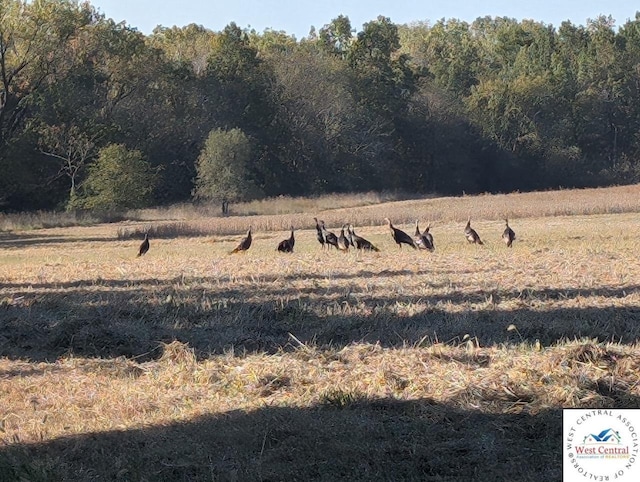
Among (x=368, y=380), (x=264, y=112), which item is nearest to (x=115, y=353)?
(x=368, y=380)

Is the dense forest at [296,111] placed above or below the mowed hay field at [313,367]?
above

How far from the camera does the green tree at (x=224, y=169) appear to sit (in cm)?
6203

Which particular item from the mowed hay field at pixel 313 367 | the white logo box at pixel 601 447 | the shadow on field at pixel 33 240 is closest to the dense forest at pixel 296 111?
the shadow on field at pixel 33 240

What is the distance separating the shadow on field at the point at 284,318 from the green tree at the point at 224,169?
44954 millimetres

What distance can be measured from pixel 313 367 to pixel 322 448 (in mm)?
→ 2541

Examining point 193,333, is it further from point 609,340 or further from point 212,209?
point 212,209

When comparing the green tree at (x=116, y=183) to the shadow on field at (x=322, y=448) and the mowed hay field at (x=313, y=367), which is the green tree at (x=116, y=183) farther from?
the shadow on field at (x=322, y=448)

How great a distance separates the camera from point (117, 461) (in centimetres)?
709

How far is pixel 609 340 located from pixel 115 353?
19.7ft

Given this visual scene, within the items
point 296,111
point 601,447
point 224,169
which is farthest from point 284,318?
point 296,111

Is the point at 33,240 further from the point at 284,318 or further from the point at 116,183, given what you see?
the point at 284,318

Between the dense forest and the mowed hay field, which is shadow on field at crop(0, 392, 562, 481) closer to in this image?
the mowed hay field

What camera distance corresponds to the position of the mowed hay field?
707cm

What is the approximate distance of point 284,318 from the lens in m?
13.6
